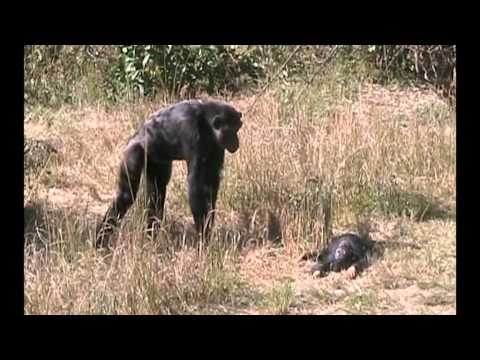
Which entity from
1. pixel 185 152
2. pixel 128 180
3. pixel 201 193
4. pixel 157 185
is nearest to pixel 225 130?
pixel 185 152

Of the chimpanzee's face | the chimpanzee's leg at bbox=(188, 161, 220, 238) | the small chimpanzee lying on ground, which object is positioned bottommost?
the small chimpanzee lying on ground

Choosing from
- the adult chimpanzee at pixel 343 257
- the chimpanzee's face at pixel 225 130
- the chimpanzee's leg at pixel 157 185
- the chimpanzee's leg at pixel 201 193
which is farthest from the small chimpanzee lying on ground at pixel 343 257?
the chimpanzee's leg at pixel 157 185

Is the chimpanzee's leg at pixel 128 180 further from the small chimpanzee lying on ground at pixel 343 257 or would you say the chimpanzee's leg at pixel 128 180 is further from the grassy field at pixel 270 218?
the small chimpanzee lying on ground at pixel 343 257

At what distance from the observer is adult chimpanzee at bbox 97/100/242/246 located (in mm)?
5820

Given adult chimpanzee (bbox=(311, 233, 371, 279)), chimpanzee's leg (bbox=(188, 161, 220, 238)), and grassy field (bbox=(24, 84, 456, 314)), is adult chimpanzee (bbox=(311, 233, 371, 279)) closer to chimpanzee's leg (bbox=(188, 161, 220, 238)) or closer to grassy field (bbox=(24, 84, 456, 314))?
grassy field (bbox=(24, 84, 456, 314))

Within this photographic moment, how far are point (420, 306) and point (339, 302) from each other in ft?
1.66

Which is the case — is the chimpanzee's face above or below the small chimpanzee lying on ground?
above

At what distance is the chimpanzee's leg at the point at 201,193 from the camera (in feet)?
19.0

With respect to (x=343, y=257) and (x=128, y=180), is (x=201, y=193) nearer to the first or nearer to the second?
(x=128, y=180)

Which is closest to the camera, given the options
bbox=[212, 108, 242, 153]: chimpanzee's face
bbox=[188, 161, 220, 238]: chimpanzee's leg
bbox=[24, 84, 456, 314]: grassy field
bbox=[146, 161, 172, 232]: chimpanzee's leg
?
bbox=[24, 84, 456, 314]: grassy field

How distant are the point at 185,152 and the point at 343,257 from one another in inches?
55.5

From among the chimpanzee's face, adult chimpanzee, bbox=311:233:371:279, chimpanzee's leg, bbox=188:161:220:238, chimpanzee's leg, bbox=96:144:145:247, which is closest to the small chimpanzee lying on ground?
adult chimpanzee, bbox=311:233:371:279

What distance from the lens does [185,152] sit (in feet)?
19.3

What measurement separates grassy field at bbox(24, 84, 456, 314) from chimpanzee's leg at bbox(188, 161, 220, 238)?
138mm
